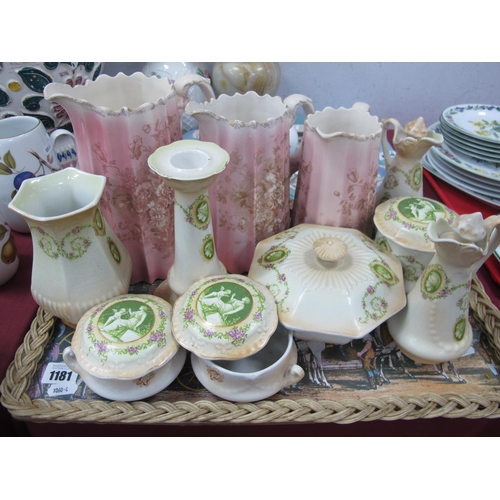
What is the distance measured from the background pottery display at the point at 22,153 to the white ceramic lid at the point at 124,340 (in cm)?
37

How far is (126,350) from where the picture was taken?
626mm

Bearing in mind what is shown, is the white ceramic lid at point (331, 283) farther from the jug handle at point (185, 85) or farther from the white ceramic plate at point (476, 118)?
the white ceramic plate at point (476, 118)

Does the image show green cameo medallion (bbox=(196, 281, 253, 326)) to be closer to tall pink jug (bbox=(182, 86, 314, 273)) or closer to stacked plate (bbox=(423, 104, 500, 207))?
tall pink jug (bbox=(182, 86, 314, 273))

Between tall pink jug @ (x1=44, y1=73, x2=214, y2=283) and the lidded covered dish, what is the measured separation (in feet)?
1.25

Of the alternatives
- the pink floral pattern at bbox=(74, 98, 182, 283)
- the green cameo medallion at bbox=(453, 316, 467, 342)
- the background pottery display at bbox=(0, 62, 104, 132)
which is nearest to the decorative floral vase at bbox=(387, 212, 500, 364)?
the green cameo medallion at bbox=(453, 316, 467, 342)

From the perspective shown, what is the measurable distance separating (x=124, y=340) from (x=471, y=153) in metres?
0.90

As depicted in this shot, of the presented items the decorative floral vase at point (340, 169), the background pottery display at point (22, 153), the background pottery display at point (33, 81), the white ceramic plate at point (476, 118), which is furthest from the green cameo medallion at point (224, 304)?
the white ceramic plate at point (476, 118)

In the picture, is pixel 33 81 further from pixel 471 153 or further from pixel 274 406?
pixel 471 153

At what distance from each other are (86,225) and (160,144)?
0.18m

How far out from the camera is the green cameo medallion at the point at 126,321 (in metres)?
0.64

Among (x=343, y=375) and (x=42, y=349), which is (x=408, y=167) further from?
(x=42, y=349)

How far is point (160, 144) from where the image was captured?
0.72 meters

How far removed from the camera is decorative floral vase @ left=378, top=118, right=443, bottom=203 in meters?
0.78

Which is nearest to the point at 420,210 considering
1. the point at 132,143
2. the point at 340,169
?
the point at 340,169
